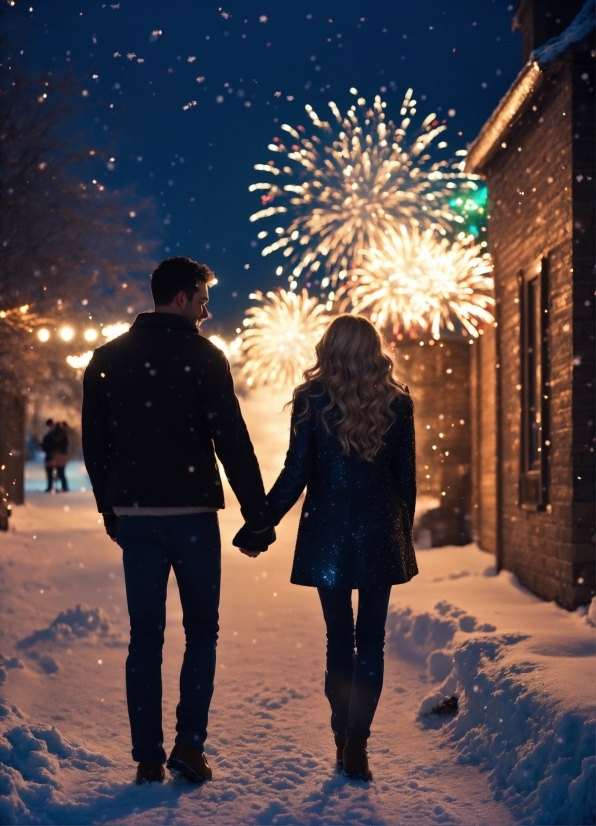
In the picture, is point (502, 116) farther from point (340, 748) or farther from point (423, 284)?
point (340, 748)

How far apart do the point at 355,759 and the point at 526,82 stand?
22.0 ft

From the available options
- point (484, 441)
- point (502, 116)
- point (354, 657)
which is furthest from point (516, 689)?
point (484, 441)

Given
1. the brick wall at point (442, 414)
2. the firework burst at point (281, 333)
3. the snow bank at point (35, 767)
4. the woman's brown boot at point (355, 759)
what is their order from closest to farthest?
the snow bank at point (35, 767) < the woman's brown boot at point (355, 759) < the brick wall at point (442, 414) < the firework burst at point (281, 333)

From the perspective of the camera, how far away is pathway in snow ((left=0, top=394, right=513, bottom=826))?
13.4 feet

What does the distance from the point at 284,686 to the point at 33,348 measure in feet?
45.2

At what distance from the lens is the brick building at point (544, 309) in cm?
797

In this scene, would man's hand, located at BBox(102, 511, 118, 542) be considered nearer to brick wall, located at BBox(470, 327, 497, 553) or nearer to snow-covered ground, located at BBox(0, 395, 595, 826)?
snow-covered ground, located at BBox(0, 395, 595, 826)

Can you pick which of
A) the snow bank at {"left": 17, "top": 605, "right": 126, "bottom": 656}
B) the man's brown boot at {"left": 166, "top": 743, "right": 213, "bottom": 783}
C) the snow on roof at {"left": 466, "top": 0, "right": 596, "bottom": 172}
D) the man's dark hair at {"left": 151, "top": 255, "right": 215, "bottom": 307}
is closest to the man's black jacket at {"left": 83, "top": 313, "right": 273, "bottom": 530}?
the man's dark hair at {"left": 151, "top": 255, "right": 215, "bottom": 307}

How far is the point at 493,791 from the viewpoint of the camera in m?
4.44

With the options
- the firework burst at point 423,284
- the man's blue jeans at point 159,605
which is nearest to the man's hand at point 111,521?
the man's blue jeans at point 159,605

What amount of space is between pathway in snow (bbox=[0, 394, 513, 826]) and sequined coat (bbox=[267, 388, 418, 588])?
3.27 ft

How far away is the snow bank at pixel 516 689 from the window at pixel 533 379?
1169 millimetres

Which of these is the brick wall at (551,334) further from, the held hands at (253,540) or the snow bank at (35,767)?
the snow bank at (35,767)

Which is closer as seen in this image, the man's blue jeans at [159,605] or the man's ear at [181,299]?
the man's blue jeans at [159,605]
